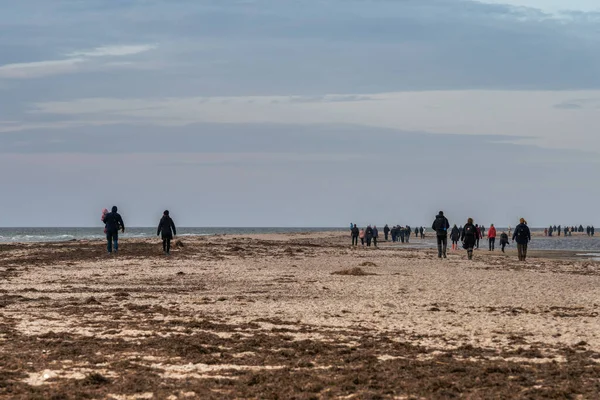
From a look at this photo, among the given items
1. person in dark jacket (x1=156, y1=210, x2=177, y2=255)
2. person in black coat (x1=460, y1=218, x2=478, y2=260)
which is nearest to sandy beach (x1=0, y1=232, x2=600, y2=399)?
person in dark jacket (x1=156, y1=210, x2=177, y2=255)

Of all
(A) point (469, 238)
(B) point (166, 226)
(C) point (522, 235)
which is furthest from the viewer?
(A) point (469, 238)

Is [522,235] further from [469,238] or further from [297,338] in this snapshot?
[297,338]

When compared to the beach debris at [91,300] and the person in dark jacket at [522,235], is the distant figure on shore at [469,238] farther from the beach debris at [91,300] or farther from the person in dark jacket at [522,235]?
the beach debris at [91,300]

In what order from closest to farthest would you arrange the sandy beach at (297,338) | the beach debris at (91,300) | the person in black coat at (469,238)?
the sandy beach at (297,338) < the beach debris at (91,300) < the person in black coat at (469,238)

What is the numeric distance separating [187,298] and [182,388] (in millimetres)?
9286

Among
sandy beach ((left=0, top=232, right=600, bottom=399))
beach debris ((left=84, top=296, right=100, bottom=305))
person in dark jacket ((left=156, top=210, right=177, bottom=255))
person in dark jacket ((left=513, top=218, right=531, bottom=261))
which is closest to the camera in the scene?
sandy beach ((left=0, top=232, right=600, bottom=399))

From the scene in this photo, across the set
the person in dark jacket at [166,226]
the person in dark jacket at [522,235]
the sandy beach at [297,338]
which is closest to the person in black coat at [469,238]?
the person in dark jacket at [522,235]

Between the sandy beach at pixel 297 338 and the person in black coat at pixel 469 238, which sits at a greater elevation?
the person in black coat at pixel 469 238

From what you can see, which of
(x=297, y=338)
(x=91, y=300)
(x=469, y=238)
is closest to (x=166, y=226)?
(x=469, y=238)

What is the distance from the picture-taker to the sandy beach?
352 inches

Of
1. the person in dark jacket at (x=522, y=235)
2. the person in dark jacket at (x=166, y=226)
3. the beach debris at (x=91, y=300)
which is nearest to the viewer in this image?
the beach debris at (x=91, y=300)

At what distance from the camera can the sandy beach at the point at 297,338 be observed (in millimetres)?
8930

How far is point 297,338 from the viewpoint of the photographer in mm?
12211

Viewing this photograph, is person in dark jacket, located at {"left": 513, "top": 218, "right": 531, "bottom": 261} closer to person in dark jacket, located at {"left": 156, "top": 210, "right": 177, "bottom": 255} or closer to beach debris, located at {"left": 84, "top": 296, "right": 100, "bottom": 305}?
person in dark jacket, located at {"left": 156, "top": 210, "right": 177, "bottom": 255}
